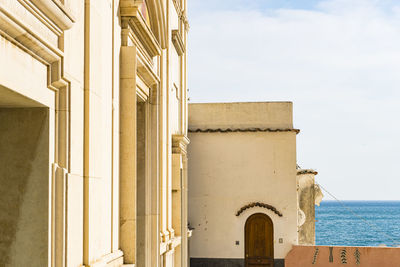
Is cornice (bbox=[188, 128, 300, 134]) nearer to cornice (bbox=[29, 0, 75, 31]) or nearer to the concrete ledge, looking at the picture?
the concrete ledge

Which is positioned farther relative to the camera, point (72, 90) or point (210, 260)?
point (210, 260)

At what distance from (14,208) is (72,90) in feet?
3.60

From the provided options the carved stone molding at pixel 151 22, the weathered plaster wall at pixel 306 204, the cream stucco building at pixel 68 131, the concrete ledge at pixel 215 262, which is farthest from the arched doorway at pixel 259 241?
the cream stucco building at pixel 68 131

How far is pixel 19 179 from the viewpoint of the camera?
4820 mm

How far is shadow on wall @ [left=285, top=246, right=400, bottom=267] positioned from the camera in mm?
18953

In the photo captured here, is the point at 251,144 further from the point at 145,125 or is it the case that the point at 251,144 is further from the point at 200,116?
the point at 145,125

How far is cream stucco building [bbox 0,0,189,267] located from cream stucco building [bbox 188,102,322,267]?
11.9m

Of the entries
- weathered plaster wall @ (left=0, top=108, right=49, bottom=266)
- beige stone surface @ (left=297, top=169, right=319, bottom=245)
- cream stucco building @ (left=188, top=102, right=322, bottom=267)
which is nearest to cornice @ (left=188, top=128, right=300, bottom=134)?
cream stucco building @ (left=188, top=102, right=322, bottom=267)

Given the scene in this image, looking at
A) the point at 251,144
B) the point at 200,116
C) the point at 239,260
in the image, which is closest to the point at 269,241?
the point at 239,260

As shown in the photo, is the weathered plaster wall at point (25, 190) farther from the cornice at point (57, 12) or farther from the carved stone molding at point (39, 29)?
the cornice at point (57, 12)

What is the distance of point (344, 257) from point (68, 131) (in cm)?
1561

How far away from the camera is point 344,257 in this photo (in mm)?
19094

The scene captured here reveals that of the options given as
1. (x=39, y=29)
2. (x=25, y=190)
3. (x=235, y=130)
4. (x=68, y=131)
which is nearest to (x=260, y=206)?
(x=235, y=130)

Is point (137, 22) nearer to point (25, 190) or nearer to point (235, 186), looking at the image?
point (25, 190)
